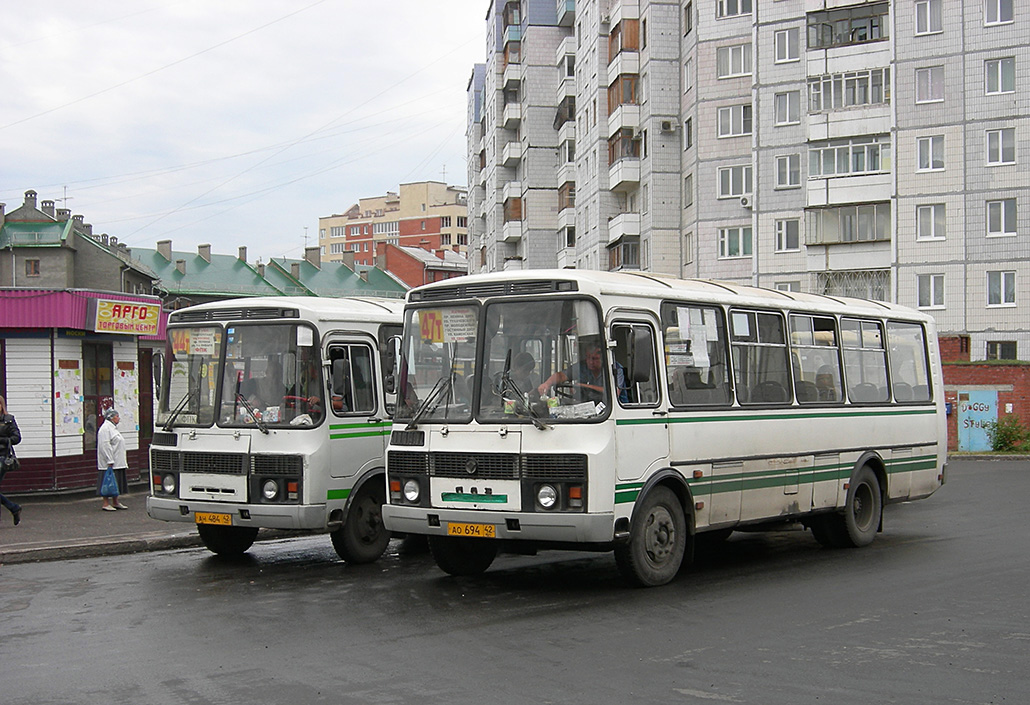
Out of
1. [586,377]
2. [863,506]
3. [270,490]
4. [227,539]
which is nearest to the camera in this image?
[586,377]

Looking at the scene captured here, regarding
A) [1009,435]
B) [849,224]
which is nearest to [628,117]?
[849,224]

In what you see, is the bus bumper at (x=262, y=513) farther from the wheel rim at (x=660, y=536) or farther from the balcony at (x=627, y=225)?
the balcony at (x=627, y=225)

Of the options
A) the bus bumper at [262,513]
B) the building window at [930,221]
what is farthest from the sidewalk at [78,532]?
the building window at [930,221]

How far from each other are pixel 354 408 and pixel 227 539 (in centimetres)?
255

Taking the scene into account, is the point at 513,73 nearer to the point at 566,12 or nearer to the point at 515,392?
the point at 566,12

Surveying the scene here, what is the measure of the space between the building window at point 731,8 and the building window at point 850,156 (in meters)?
7.93

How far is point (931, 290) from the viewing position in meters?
47.7

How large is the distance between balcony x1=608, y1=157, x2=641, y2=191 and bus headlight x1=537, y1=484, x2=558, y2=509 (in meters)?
49.4

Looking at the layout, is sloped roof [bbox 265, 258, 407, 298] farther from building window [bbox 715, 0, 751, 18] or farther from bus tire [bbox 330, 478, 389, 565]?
bus tire [bbox 330, 478, 389, 565]

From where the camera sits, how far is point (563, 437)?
412 inches

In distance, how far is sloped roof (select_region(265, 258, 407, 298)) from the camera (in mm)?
111875

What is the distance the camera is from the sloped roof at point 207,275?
10038cm

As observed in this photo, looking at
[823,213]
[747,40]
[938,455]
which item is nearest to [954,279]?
[823,213]

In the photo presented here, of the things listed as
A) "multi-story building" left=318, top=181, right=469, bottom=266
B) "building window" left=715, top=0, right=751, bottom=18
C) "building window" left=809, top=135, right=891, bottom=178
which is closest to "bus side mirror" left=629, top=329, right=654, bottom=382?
"building window" left=809, top=135, right=891, bottom=178
